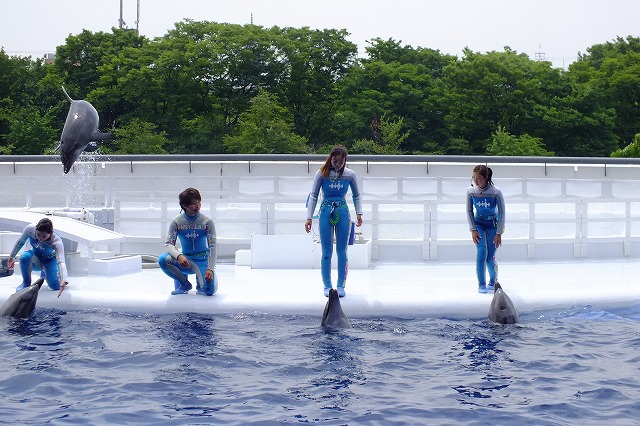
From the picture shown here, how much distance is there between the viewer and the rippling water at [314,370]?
7.13 meters

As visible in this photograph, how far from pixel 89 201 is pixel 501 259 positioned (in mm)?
9158

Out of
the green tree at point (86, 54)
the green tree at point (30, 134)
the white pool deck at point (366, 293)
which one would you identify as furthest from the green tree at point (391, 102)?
the white pool deck at point (366, 293)

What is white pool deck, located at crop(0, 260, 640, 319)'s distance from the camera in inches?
393

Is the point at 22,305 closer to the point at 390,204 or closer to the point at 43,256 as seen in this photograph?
the point at 43,256

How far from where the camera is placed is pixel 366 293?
10.5m

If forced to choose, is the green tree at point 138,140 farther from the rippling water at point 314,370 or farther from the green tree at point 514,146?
the rippling water at point 314,370

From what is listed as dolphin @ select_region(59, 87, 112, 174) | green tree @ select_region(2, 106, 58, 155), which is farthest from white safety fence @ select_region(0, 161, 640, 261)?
green tree @ select_region(2, 106, 58, 155)

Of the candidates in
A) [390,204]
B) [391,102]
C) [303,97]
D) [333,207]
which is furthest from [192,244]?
[303,97]

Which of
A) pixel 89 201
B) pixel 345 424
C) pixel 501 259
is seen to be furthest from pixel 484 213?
pixel 89 201

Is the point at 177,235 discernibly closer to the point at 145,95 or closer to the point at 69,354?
the point at 69,354

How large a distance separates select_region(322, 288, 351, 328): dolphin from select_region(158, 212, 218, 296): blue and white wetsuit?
1403mm

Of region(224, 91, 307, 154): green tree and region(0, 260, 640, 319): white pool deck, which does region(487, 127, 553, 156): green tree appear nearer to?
region(224, 91, 307, 154): green tree

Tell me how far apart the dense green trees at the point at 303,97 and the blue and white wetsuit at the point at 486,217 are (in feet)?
97.2

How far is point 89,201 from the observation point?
18.8 meters
